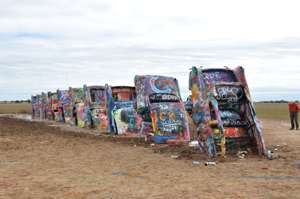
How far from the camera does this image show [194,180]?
9.43 m

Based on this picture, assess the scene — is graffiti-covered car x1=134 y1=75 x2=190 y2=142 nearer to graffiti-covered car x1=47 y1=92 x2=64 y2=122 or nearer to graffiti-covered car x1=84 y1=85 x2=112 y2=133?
graffiti-covered car x1=84 y1=85 x2=112 y2=133

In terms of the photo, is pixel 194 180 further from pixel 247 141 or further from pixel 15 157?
pixel 15 157

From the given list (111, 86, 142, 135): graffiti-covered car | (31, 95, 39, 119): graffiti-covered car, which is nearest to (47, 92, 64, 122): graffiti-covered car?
(31, 95, 39, 119): graffiti-covered car

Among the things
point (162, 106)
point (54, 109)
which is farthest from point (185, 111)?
point (54, 109)

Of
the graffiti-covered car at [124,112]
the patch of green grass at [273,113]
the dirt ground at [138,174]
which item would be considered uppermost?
the graffiti-covered car at [124,112]

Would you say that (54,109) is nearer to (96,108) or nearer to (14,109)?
(96,108)

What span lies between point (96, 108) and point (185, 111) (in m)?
10.1

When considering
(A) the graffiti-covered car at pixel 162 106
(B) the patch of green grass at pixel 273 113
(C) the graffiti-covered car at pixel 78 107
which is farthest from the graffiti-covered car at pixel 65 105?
(B) the patch of green grass at pixel 273 113

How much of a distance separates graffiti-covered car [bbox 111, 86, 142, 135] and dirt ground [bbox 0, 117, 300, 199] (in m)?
6.21

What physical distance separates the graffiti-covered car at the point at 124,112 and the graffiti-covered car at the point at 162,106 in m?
1.73

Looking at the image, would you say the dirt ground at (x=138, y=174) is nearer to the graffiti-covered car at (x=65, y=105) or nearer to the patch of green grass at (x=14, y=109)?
the graffiti-covered car at (x=65, y=105)

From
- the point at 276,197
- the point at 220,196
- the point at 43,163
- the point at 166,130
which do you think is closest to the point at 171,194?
the point at 220,196

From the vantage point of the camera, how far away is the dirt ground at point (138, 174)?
27.2ft

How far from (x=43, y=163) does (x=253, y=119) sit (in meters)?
6.21
